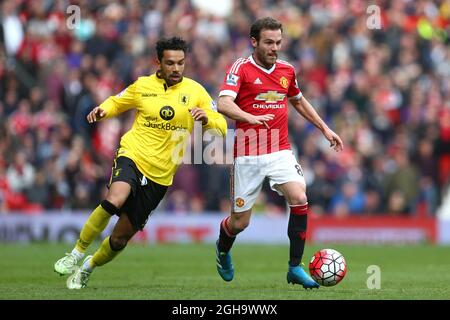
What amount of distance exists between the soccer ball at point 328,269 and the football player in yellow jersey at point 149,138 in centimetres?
174

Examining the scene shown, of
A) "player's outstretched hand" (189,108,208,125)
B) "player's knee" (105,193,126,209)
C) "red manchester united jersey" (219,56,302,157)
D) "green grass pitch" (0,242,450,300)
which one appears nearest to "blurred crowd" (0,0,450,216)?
"green grass pitch" (0,242,450,300)

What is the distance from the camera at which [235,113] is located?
37.4 feet

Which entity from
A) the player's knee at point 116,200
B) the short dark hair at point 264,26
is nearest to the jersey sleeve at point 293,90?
the short dark hair at point 264,26

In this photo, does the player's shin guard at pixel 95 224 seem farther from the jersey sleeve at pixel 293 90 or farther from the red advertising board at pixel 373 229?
the red advertising board at pixel 373 229

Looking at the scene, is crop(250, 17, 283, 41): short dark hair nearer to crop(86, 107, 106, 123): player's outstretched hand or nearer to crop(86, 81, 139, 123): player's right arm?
crop(86, 81, 139, 123): player's right arm

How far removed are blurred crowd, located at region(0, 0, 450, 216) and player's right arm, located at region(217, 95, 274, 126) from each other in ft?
36.2

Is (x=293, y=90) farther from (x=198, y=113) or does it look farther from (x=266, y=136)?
(x=198, y=113)

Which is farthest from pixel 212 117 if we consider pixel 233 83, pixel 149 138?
pixel 149 138

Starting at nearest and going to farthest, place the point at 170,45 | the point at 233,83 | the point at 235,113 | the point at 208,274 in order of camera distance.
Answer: the point at 235,113
the point at 233,83
the point at 170,45
the point at 208,274

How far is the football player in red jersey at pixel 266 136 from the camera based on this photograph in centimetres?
1165

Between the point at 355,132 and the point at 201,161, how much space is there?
12.7ft

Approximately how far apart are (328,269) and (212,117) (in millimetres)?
2050

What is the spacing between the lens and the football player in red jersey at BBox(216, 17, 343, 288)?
1165cm
